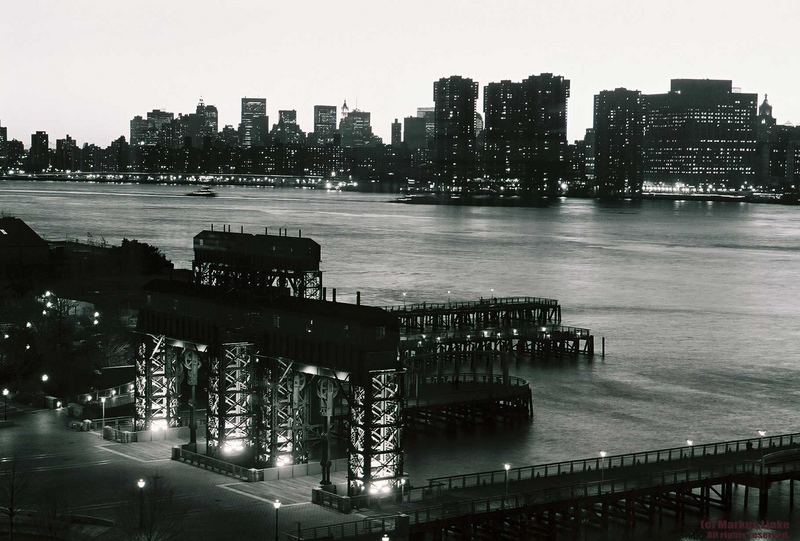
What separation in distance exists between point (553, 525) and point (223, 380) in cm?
1036

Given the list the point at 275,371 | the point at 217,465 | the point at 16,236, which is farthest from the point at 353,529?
the point at 16,236

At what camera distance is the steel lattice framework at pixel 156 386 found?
123ft

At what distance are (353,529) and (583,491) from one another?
7718 mm

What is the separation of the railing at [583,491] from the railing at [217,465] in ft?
17.4

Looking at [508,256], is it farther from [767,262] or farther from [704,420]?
[704,420]

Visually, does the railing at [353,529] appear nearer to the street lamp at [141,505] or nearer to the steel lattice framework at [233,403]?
the street lamp at [141,505]

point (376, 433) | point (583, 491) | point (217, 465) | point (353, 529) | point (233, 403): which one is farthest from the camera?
point (233, 403)

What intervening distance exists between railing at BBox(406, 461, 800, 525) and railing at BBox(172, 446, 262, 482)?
5303 mm

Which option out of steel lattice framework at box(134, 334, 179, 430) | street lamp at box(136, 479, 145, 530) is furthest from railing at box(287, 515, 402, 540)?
steel lattice framework at box(134, 334, 179, 430)

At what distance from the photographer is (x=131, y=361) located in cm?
5281

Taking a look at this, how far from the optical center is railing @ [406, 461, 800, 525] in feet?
95.6

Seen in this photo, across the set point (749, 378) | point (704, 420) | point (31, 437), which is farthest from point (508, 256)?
point (31, 437)

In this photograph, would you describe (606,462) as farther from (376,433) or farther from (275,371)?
(275,371)

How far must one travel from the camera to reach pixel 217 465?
3300 centimetres
